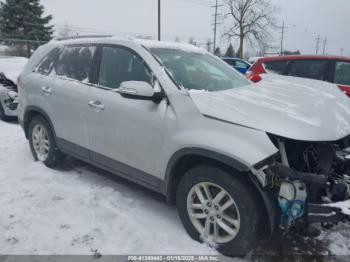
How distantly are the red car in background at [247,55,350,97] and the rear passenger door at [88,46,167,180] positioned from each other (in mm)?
3830

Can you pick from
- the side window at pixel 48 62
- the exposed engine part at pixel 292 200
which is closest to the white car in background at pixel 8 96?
the side window at pixel 48 62

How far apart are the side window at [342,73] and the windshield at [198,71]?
3919 mm

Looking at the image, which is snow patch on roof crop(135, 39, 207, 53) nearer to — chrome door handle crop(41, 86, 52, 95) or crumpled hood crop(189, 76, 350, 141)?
crumpled hood crop(189, 76, 350, 141)

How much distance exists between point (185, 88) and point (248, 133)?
87 centimetres

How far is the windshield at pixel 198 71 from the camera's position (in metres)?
3.31

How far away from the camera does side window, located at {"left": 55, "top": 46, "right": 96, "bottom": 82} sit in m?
3.96

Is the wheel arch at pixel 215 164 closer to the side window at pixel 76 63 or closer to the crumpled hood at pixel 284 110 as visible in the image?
the crumpled hood at pixel 284 110

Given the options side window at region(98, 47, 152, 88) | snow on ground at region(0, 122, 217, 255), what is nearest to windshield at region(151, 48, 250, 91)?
side window at region(98, 47, 152, 88)

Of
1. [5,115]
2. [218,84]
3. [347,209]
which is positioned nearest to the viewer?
[347,209]

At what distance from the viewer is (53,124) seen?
4.38m

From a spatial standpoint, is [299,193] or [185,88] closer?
[299,193]

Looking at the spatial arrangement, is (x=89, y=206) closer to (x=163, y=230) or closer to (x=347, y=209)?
(x=163, y=230)

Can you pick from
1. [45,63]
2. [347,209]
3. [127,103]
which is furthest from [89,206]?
[347,209]

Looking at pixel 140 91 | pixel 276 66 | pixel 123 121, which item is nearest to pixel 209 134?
pixel 140 91
